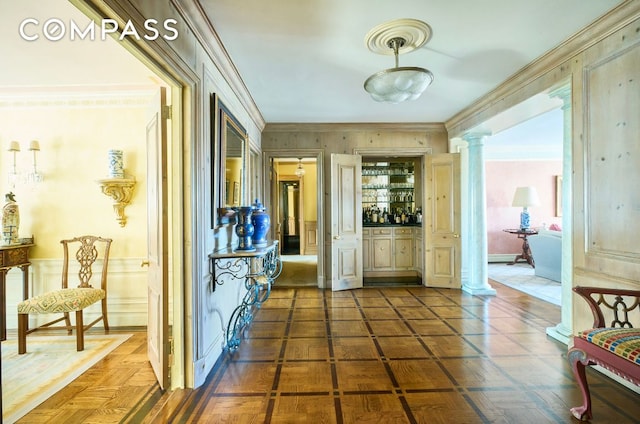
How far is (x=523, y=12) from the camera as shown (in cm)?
233

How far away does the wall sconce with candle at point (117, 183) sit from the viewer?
3258mm

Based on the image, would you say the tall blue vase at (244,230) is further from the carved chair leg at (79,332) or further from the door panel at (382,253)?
the door panel at (382,253)

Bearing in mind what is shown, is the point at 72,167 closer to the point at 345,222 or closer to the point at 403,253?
the point at 345,222

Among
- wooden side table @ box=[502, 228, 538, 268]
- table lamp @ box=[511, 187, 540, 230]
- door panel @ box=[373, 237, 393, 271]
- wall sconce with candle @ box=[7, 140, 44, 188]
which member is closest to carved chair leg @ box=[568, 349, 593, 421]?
door panel @ box=[373, 237, 393, 271]

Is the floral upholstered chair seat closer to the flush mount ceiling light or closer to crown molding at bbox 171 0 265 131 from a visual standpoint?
crown molding at bbox 171 0 265 131

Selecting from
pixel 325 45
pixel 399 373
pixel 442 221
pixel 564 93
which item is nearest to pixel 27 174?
pixel 325 45

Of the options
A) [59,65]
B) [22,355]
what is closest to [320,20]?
[59,65]

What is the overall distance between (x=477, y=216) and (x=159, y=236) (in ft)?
14.8

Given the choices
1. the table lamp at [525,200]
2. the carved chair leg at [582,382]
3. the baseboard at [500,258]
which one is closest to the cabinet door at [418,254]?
the baseboard at [500,258]

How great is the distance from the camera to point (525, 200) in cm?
678

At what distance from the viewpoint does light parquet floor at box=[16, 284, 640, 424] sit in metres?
1.97

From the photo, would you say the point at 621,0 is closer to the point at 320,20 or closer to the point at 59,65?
the point at 320,20

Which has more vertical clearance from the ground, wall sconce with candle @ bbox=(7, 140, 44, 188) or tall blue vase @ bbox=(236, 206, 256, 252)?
wall sconce with candle @ bbox=(7, 140, 44, 188)

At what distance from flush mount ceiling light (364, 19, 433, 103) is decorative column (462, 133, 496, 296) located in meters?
2.47
